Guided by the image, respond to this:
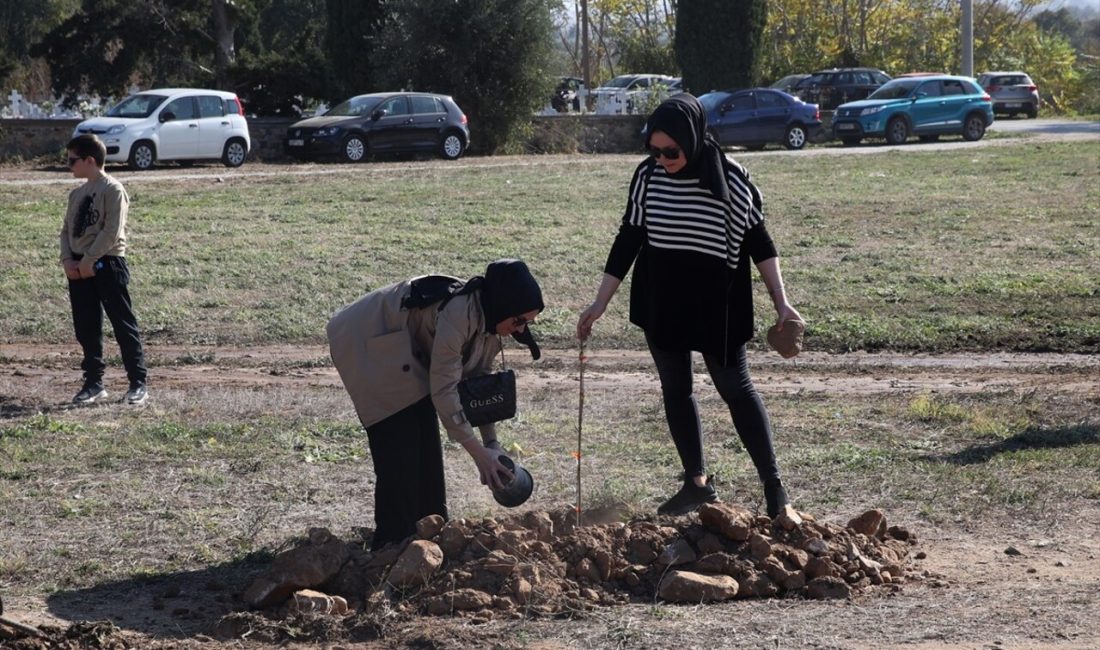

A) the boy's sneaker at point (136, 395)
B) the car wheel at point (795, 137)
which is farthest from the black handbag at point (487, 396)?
the car wheel at point (795, 137)

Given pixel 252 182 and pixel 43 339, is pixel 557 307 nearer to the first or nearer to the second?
pixel 43 339

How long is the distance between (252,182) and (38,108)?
1294cm

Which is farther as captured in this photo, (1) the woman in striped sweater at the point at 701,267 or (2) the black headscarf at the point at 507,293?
(1) the woman in striped sweater at the point at 701,267

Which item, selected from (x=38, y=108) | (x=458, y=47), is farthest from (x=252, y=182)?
(x=38, y=108)

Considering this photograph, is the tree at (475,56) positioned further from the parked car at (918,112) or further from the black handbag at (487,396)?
the black handbag at (487,396)

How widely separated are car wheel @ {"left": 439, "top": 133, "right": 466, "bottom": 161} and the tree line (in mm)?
2520

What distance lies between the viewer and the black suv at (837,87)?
137 feet

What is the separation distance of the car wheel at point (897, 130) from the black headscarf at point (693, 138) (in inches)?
1125

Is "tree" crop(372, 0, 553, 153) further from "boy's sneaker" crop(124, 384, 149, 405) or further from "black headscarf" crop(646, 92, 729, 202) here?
"black headscarf" crop(646, 92, 729, 202)

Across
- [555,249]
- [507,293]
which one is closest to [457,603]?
[507,293]

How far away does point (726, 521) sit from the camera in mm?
5727

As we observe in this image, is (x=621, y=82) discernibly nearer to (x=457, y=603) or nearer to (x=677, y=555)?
(x=677, y=555)

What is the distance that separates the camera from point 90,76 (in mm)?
37875

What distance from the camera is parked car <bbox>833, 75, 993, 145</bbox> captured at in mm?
33281
